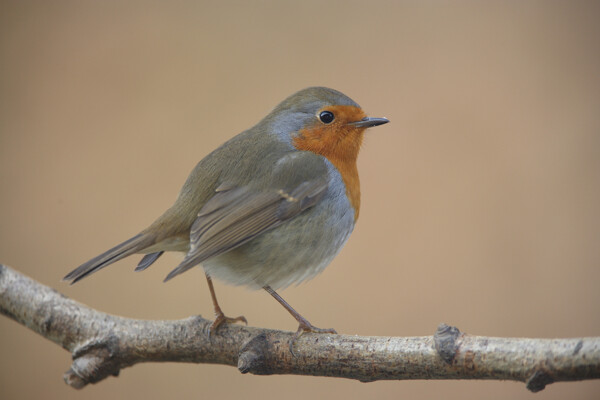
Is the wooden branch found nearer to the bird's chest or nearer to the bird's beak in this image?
the bird's chest

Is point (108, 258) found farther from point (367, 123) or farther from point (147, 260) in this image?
point (367, 123)

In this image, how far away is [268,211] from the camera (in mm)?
2801

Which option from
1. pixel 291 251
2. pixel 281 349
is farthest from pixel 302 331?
pixel 291 251

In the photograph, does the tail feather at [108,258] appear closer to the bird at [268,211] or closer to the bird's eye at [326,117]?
the bird at [268,211]

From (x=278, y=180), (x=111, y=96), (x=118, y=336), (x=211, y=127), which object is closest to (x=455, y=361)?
(x=278, y=180)

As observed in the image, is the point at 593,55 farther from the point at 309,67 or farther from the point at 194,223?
the point at 194,223

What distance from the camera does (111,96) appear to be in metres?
4.67

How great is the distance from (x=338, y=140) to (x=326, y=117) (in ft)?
0.43

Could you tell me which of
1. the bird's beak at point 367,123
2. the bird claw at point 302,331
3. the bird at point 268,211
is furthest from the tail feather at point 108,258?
the bird's beak at point 367,123

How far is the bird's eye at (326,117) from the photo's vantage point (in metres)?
3.18

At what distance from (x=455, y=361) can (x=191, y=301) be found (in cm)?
243

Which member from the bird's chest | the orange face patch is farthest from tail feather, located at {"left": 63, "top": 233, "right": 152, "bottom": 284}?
the orange face patch

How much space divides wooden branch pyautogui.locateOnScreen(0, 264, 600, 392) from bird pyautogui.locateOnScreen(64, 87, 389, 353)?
13cm

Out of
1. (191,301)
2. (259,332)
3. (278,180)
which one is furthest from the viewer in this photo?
(191,301)
